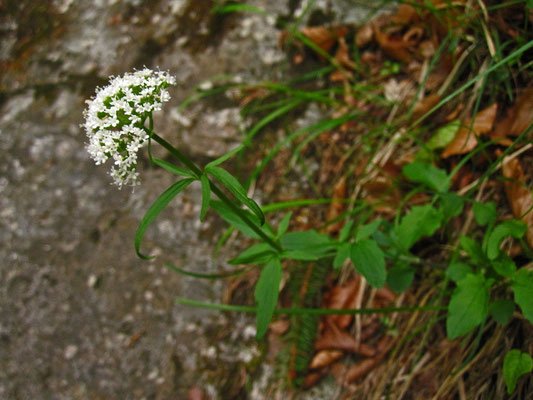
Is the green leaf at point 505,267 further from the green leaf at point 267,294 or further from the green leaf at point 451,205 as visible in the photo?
the green leaf at point 267,294

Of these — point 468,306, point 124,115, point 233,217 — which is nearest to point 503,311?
point 468,306

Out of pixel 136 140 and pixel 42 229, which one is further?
pixel 42 229

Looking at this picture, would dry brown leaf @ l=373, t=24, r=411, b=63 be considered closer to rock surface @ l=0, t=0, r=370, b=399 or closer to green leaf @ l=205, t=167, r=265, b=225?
rock surface @ l=0, t=0, r=370, b=399

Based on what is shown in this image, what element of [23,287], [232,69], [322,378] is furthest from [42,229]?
[322,378]

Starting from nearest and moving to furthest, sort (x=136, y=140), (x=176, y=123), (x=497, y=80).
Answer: (x=136, y=140)
(x=497, y=80)
(x=176, y=123)

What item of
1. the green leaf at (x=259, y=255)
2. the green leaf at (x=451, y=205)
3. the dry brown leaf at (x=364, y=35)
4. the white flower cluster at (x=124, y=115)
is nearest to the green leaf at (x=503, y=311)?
the green leaf at (x=451, y=205)

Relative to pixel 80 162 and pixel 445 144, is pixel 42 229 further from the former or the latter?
pixel 445 144
